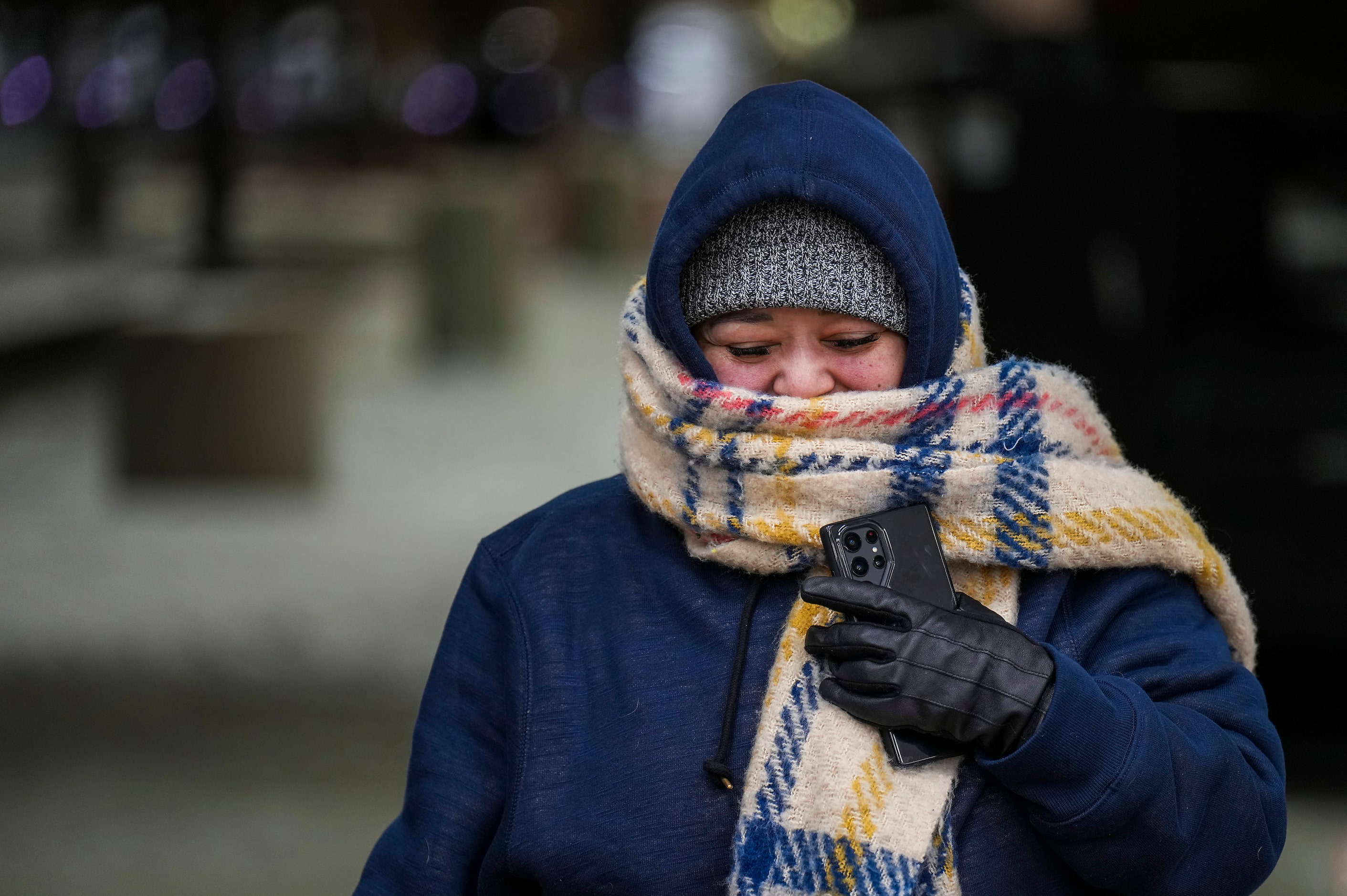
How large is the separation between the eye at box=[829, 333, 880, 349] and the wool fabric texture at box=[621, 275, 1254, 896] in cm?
9

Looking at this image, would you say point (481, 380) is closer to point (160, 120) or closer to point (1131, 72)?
point (1131, 72)

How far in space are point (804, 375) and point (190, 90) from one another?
9257 millimetres

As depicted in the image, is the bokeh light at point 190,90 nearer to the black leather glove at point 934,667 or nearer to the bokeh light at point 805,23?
the black leather glove at point 934,667

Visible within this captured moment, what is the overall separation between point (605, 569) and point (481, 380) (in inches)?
321

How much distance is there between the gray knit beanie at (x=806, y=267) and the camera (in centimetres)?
149

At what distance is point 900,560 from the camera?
1424 millimetres

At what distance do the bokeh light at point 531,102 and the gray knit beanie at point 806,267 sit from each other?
23.5 meters

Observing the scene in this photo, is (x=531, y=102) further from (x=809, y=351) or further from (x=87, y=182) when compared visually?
(x=809, y=351)

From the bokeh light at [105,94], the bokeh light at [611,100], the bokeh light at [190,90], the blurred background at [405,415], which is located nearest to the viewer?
the blurred background at [405,415]

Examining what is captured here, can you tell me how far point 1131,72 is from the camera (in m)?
5.12

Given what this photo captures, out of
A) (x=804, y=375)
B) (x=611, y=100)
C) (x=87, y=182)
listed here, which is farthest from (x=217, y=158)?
(x=611, y=100)

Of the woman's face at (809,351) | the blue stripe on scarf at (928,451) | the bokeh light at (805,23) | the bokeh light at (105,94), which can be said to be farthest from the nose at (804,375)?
the bokeh light at (805,23)

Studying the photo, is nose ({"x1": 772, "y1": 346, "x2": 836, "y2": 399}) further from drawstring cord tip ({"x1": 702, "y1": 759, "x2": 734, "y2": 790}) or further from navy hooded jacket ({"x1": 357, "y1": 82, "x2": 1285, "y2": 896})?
drawstring cord tip ({"x1": 702, "y1": 759, "x2": 734, "y2": 790})

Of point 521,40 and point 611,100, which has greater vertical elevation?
point 521,40
